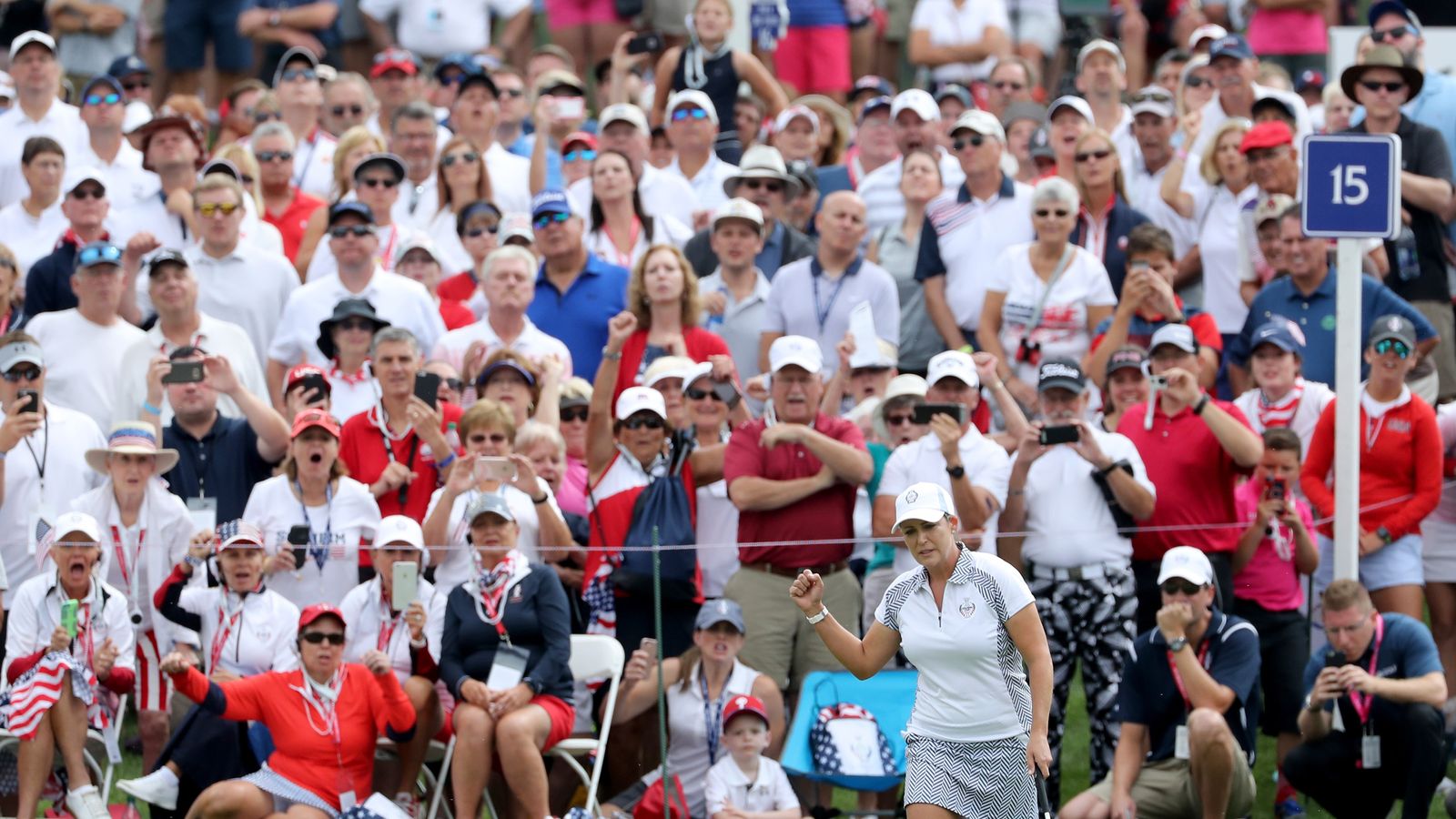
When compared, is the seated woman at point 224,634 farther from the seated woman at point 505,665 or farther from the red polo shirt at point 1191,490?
the red polo shirt at point 1191,490

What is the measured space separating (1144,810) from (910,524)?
2295 millimetres

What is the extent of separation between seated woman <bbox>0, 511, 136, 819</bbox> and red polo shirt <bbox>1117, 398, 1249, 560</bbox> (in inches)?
175

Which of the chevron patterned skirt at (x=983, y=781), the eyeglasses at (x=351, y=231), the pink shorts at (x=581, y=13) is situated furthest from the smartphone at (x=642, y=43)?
the chevron patterned skirt at (x=983, y=781)

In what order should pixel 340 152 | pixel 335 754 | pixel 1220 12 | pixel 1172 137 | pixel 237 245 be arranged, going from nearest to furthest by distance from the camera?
pixel 335 754, pixel 237 245, pixel 340 152, pixel 1172 137, pixel 1220 12

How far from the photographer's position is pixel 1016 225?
1306cm

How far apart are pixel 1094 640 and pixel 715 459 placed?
1861 mm

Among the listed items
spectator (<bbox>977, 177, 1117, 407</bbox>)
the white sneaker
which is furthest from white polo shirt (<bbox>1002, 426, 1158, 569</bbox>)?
the white sneaker

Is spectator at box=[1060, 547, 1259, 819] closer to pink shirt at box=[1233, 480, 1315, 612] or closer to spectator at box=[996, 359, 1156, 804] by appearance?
spectator at box=[996, 359, 1156, 804]

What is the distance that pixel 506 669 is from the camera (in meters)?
9.91

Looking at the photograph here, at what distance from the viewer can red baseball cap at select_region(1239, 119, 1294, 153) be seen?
507 inches

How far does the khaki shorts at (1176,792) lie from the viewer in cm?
997

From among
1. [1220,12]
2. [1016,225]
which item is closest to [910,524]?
[1016,225]

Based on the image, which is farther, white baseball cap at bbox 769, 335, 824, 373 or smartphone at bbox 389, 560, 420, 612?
white baseball cap at bbox 769, 335, 824, 373

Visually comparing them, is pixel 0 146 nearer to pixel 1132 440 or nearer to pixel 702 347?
pixel 702 347
